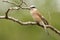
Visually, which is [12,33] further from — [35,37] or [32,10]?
[32,10]

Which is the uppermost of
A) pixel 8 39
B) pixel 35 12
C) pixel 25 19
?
pixel 35 12

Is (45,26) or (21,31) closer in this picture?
(45,26)

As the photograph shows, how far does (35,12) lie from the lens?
2.85 metres

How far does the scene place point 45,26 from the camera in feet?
7.92

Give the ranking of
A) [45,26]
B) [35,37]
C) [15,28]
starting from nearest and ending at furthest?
[45,26], [35,37], [15,28]

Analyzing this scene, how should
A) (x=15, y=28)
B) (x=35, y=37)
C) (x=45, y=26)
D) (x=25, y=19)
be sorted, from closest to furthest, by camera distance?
(x=45, y=26) < (x=25, y=19) < (x=35, y=37) < (x=15, y=28)

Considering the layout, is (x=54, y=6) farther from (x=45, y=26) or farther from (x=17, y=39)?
(x=45, y=26)

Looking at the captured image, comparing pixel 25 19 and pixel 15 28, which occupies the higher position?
pixel 25 19

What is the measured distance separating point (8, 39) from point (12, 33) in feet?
0.57

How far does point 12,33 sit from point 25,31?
216 millimetres

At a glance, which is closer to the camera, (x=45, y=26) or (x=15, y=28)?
(x=45, y=26)

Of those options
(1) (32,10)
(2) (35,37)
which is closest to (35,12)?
(1) (32,10)

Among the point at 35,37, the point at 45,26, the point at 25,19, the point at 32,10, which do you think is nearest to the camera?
the point at 45,26

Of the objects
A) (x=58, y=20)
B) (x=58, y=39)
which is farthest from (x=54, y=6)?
(x=58, y=39)
